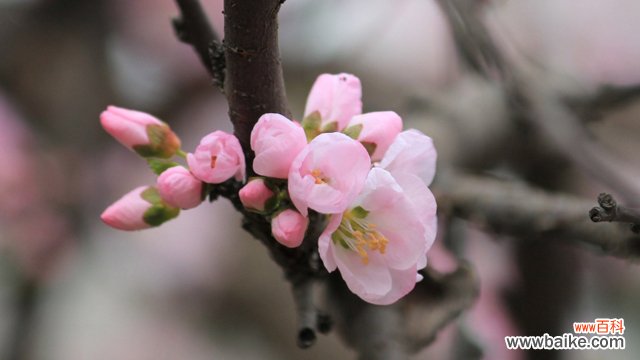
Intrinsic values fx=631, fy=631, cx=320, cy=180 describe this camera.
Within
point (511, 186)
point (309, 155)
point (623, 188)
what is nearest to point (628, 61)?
point (511, 186)

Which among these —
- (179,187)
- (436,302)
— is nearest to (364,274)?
(179,187)

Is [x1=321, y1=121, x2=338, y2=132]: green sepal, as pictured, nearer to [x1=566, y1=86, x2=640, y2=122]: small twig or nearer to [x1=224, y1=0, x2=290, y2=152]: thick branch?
[x1=224, y1=0, x2=290, y2=152]: thick branch

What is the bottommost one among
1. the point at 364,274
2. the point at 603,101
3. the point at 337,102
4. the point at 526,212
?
the point at 364,274

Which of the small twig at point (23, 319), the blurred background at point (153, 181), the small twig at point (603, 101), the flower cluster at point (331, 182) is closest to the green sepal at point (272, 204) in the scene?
the flower cluster at point (331, 182)

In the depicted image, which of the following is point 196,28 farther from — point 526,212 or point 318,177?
point 526,212

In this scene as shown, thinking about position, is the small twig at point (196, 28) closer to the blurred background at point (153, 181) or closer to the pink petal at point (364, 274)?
the pink petal at point (364, 274)

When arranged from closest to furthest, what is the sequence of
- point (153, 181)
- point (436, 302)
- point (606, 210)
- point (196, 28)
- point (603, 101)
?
1. point (606, 210)
2. point (196, 28)
3. point (436, 302)
4. point (603, 101)
5. point (153, 181)
